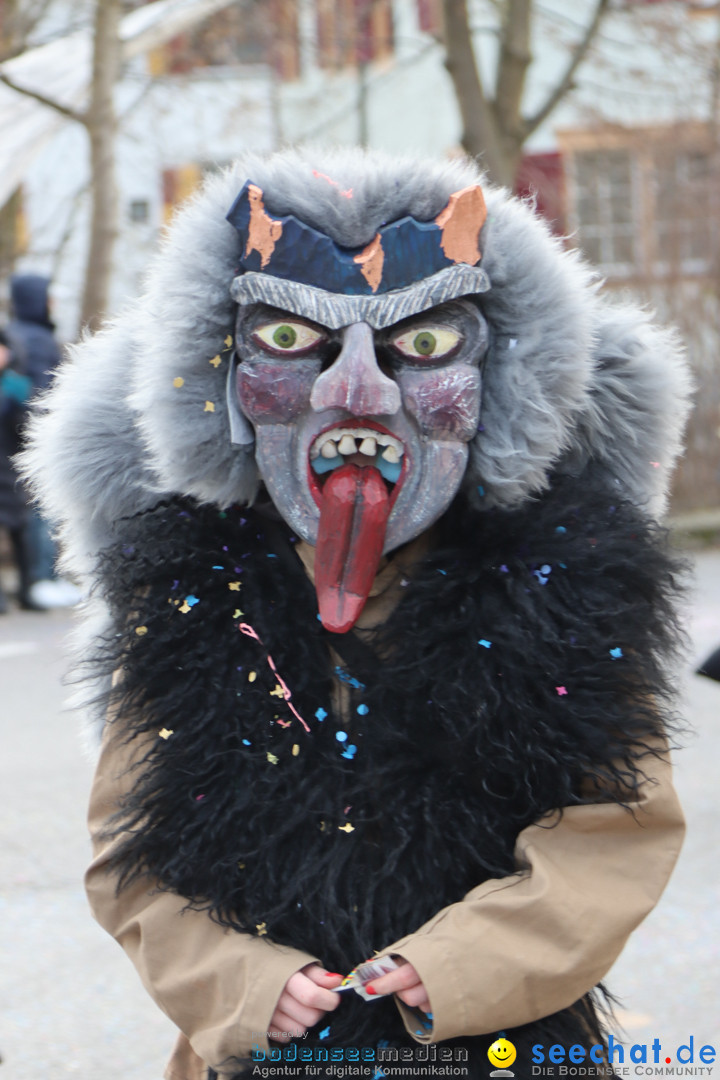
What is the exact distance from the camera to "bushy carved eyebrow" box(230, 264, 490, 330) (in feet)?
5.40

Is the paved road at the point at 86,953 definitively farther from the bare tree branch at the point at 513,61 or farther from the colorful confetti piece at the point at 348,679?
the bare tree branch at the point at 513,61

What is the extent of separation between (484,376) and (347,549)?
291 millimetres

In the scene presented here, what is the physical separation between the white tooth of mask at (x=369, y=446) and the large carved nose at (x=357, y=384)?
0.18ft

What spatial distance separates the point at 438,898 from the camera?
1637mm

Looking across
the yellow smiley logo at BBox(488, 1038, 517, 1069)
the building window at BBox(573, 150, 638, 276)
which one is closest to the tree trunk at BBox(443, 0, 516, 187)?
the building window at BBox(573, 150, 638, 276)

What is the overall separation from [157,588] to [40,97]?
322 inches

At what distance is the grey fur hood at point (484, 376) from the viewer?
5.47 ft

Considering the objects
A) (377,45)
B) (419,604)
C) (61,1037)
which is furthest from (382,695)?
(377,45)

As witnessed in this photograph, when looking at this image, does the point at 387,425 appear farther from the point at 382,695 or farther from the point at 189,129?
the point at 189,129

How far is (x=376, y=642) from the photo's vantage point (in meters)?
1.72

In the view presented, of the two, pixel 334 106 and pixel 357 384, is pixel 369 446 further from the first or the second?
pixel 334 106

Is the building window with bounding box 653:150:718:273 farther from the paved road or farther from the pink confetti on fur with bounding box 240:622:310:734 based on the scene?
the pink confetti on fur with bounding box 240:622:310:734

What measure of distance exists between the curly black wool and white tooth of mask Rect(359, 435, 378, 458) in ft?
0.51

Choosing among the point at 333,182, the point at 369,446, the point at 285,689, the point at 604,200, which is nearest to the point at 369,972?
the point at 285,689
